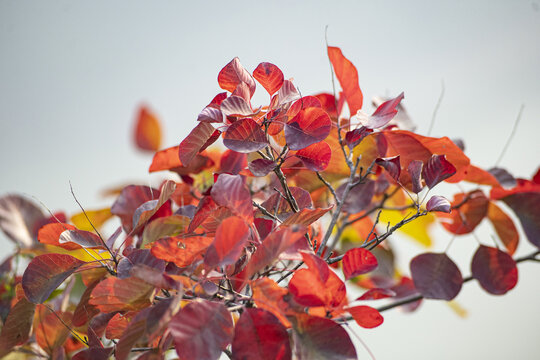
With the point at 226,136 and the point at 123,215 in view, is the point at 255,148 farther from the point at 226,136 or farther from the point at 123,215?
the point at 123,215

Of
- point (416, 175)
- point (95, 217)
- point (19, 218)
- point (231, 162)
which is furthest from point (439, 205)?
point (19, 218)

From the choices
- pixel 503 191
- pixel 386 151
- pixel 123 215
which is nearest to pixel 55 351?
pixel 123 215

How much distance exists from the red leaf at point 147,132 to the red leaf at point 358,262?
0.70 metres

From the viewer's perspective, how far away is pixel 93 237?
18.1 inches

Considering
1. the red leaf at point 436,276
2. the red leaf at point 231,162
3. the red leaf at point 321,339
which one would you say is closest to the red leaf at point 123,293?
the red leaf at point 321,339

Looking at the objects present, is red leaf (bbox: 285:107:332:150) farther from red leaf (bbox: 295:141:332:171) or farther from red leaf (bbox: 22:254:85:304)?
red leaf (bbox: 22:254:85:304)

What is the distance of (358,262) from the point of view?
405mm

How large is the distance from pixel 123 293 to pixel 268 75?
0.77 ft

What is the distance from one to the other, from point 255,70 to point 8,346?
0.41 meters

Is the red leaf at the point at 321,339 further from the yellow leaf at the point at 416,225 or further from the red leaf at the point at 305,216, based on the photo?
the yellow leaf at the point at 416,225

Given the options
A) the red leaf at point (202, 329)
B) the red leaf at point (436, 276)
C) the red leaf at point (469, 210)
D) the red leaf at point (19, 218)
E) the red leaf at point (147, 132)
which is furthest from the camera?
the red leaf at point (147, 132)

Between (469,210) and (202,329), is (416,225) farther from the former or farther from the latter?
(202,329)

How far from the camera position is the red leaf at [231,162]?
22.7 inches

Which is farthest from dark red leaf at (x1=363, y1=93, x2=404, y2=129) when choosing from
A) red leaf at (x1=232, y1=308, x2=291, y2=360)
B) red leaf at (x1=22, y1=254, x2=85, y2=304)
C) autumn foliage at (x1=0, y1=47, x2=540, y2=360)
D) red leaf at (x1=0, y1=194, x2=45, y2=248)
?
red leaf at (x1=0, y1=194, x2=45, y2=248)
